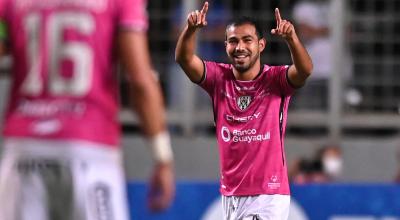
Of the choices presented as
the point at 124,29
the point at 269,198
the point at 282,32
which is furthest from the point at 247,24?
the point at 124,29

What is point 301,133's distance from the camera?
1545cm

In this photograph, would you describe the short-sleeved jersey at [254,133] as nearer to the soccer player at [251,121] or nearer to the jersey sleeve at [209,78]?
the soccer player at [251,121]

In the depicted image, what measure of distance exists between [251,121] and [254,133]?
83mm

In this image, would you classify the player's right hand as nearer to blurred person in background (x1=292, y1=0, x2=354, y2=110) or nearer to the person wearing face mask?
the person wearing face mask

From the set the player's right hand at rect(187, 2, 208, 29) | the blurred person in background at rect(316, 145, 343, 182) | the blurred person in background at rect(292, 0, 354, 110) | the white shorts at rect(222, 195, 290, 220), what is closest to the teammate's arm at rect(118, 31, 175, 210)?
the player's right hand at rect(187, 2, 208, 29)

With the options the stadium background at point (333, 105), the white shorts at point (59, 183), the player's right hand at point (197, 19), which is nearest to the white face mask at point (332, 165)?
the stadium background at point (333, 105)

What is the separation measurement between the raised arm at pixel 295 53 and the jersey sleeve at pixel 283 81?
0.12ft

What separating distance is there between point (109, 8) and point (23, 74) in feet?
1.55

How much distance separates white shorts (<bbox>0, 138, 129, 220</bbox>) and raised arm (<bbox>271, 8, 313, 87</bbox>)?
9.75 ft

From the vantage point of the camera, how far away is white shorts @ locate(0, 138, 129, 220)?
5785 mm

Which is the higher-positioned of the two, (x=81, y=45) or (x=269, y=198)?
(x=81, y=45)

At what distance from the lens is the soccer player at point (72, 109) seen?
5.73 m

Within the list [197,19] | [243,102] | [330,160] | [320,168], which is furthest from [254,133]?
[330,160]

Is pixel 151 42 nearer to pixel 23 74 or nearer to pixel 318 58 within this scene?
pixel 318 58
